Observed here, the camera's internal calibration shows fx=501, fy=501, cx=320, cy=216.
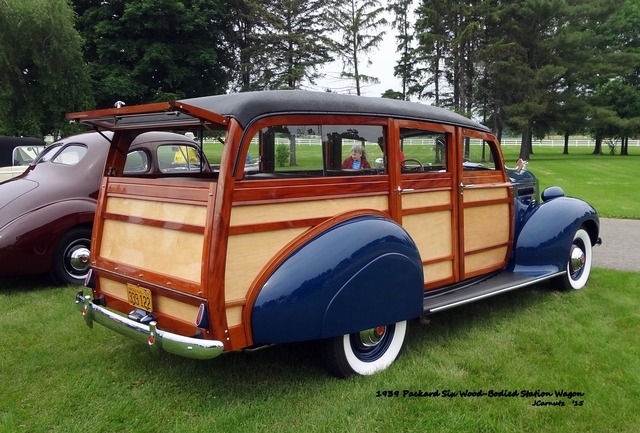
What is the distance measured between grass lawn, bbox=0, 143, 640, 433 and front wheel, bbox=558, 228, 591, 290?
1.82 ft

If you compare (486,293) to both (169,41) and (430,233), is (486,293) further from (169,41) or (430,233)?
(169,41)

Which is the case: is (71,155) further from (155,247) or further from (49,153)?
(155,247)

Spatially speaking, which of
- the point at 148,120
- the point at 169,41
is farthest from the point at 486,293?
the point at 169,41

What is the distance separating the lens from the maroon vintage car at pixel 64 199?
17.6ft

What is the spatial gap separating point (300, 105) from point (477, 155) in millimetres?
2319

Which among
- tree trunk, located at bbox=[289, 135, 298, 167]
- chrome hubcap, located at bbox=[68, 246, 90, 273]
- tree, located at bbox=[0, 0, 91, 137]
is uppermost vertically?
tree, located at bbox=[0, 0, 91, 137]

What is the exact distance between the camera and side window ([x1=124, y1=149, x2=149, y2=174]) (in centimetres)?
593

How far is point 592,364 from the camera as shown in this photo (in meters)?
3.69

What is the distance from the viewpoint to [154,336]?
2.98 metres

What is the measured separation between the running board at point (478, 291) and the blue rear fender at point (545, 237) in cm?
16

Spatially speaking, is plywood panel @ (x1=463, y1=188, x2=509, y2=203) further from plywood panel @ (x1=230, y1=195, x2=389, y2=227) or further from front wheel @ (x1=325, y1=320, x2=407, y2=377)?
front wheel @ (x1=325, y1=320, x2=407, y2=377)

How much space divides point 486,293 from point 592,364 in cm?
91

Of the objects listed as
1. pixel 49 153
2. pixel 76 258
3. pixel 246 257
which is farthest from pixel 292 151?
pixel 49 153

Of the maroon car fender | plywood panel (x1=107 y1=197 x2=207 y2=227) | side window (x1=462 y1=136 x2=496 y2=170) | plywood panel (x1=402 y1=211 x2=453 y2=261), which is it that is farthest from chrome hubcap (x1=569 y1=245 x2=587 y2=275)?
the maroon car fender
